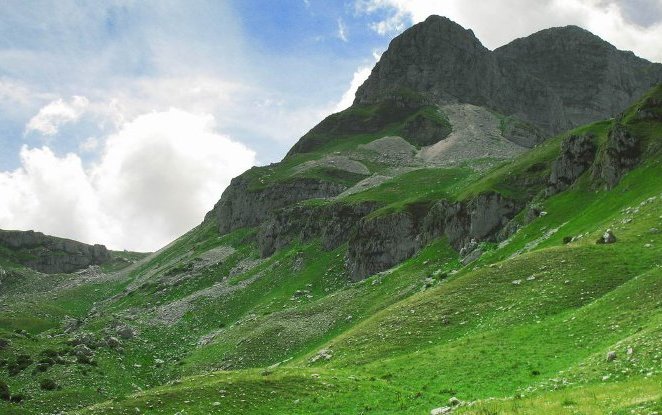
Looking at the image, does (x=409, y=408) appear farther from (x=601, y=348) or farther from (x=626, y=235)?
(x=626, y=235)

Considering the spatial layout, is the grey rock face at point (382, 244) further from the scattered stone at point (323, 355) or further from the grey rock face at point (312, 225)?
the scattered stone at point (323, 355)

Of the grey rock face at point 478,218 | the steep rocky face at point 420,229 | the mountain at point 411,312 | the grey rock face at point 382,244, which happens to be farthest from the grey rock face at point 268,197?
the grey rock face at point 478,218

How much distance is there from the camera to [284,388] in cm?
3734

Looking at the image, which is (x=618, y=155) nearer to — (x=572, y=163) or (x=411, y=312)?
(x=572, y=163)

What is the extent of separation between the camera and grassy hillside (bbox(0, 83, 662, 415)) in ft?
108

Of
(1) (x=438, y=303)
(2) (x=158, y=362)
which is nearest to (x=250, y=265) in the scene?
(2) (x=158, y=362)

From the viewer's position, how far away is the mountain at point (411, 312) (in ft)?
112

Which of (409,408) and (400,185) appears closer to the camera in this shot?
(409,408)

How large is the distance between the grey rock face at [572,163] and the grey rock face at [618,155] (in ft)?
19.9

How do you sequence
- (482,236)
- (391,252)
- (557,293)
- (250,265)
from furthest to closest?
(250,265) < (391,252) < (482,236) < (557,293)

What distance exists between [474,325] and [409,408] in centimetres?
1793

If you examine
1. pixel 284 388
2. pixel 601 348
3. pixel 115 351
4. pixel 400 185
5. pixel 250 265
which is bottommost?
pixel 601 348

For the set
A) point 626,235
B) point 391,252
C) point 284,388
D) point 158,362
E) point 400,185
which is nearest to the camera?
point 284,388

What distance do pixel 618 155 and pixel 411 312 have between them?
1659 inches
